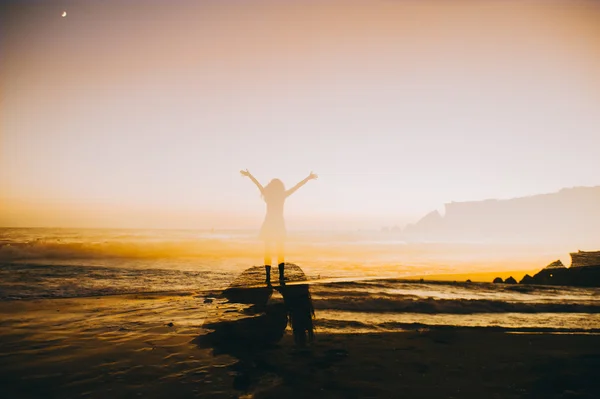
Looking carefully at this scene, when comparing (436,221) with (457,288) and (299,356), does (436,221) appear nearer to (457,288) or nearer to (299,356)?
(457,288)

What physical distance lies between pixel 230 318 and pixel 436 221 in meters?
137

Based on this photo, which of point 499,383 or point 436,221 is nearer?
point 499,383

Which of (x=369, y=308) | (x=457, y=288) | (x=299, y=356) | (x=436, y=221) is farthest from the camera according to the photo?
(x=436, y=221)

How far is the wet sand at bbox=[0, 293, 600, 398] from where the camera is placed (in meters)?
3.81

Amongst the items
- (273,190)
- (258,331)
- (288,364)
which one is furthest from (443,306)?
(273,190)

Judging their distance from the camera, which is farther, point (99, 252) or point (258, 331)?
point (99, 252)

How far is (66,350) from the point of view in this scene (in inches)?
205

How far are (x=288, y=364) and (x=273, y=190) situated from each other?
8613 millimetres

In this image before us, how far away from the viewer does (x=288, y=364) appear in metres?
4.60

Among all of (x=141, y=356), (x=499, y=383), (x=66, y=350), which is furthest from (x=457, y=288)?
(x=66, y=350)

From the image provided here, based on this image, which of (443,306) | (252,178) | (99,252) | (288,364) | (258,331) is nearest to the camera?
(288,364)

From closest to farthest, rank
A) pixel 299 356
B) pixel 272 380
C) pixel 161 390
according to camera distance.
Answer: pixel 161 390
pixel 272 380
pixel 299 356

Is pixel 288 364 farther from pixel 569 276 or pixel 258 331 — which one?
pixel 569 276

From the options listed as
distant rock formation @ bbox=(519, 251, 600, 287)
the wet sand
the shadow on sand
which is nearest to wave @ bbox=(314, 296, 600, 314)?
the shadow on sand
